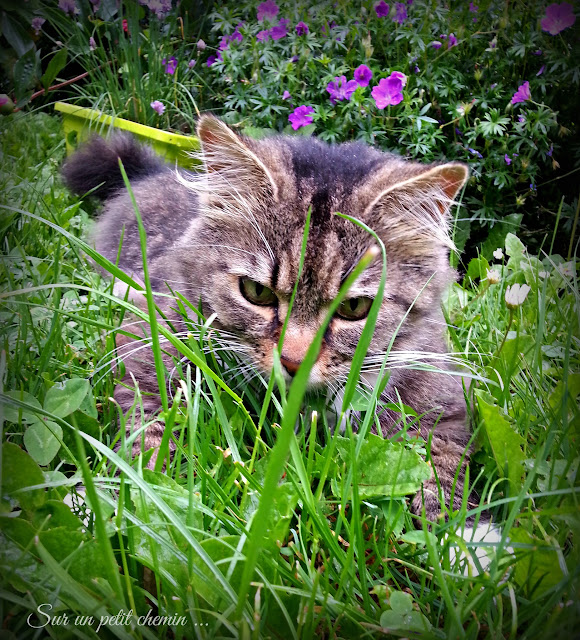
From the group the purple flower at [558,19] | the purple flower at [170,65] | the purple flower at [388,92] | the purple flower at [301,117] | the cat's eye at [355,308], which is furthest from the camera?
the purple flower at [170,65]

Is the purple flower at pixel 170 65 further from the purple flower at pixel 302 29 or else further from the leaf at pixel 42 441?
the leaf at pixel 42 441

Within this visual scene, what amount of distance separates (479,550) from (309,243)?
2.72ft

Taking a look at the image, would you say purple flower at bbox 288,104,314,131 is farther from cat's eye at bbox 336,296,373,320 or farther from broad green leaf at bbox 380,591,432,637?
broad green leaf at bbox 380,591,432,637

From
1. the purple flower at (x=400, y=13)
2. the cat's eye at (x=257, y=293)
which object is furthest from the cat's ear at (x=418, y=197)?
the purple flower at (x=400, y=13)

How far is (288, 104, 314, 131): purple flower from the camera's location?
2.77m

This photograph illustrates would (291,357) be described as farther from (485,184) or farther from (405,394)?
(485,184)

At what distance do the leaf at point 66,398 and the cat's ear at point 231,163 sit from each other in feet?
2.48

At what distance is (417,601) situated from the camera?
881 millimetres

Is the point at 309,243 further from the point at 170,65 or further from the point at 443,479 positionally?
the point at 170,65

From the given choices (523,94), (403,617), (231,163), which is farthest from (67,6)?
(403,617)

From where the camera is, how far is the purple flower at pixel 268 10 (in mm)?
3117

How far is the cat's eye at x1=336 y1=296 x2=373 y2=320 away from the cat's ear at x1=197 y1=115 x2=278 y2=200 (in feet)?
1.22

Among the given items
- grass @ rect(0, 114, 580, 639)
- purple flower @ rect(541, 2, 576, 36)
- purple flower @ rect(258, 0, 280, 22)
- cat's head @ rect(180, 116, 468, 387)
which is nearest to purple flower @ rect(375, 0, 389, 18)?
purple flower @ rect(258, 0, 280, 22)

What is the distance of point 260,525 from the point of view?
0.66 metres
